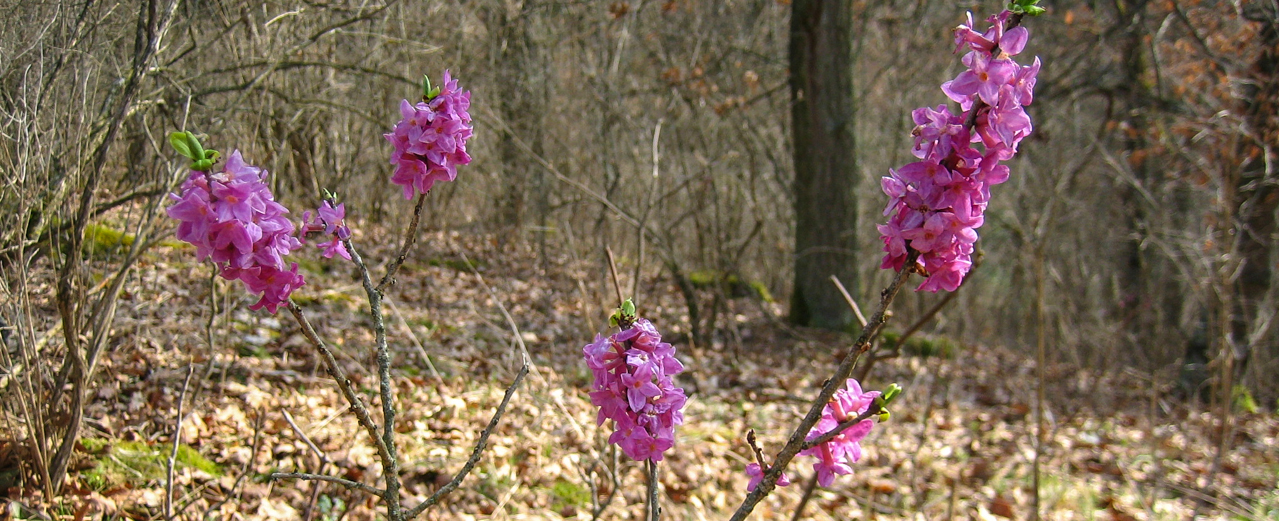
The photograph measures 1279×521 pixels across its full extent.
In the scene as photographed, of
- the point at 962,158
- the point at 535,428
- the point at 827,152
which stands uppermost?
the point at 827,152

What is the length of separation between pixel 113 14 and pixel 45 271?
105 cm

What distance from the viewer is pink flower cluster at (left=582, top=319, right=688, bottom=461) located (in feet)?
3.64

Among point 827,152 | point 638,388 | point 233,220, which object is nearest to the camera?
point 233,220

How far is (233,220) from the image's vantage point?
946 millimetres

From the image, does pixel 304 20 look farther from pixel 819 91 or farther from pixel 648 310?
pixel 819 91

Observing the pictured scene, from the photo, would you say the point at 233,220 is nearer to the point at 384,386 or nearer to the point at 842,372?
the point at 384,386

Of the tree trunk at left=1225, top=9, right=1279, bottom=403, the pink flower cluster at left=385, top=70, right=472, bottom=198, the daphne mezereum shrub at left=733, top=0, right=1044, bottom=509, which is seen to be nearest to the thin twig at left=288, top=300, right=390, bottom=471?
the pink flower cluster at left=385, top=70, right=472, bottom=198

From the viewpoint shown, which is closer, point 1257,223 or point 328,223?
point 328,223

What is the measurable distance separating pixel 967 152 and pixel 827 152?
6.23 metres

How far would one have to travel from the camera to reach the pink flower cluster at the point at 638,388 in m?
1.11

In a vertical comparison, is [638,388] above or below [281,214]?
below

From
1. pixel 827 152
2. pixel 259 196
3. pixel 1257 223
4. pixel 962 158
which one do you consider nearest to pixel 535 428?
pixel 259 196

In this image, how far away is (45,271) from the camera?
298 cm

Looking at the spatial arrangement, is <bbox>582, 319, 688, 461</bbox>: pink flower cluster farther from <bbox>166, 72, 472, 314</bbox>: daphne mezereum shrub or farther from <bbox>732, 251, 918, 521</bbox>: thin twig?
<bbox>166, 72, 472, 314</bbox>: daphne mezereum shrub
